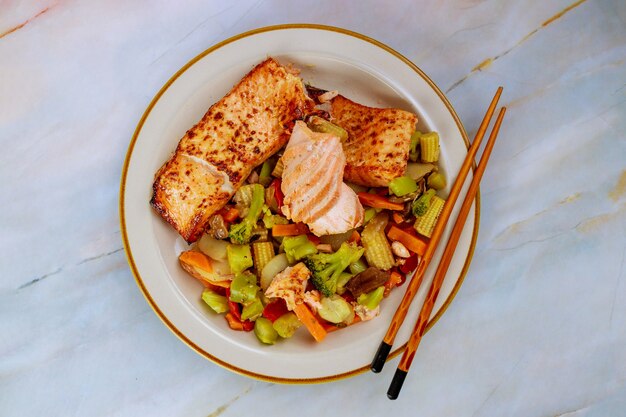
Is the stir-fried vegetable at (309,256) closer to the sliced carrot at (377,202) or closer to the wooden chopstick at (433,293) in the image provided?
the sliced carrot at (377,202)

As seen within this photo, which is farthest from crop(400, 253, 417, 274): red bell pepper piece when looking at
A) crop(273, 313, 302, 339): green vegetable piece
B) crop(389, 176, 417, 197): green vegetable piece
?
crop(273, 313, 302, 339): green vegetable piece

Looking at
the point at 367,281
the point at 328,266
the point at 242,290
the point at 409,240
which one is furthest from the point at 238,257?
the point at 409,240

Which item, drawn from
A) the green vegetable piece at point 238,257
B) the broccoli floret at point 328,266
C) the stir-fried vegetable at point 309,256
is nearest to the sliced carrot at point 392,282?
the stir-fried vegetable at point 309,256

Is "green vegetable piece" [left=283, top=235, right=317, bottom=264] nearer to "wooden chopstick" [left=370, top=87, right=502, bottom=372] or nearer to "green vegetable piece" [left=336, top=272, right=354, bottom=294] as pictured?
"green vegetable piece" [left=336, top=272, right=354, bottom=294]

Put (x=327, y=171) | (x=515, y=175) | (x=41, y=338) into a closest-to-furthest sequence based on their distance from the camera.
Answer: (x=327, y=171)
(x=41, y=338)
(x=515, y=175)

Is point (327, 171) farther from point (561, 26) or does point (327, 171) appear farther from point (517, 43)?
point (561, 26)

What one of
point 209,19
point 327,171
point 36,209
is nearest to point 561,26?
point 327,171

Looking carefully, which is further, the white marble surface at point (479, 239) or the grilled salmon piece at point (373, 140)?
the white marble surface at point (479, 239)

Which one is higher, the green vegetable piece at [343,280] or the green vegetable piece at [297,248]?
the green vegetable piece at [297,248]
